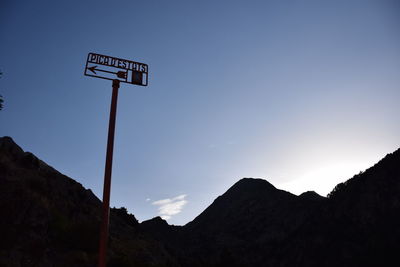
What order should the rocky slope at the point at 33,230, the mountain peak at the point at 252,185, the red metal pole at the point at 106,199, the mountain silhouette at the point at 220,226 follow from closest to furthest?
the red metal pole at the point at 106,199 < the rocky slope at the point at 33,230 < the mountain silhouette at the point at 220,226 < the mountain peak at the point at 252,185

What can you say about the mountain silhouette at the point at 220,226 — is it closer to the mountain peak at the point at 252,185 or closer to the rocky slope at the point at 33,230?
A: the rocky slope at the point at 33,230

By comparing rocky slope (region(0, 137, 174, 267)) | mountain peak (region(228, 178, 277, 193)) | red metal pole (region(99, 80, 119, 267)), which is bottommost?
red metal pole (region(99, 80, 119, 267))

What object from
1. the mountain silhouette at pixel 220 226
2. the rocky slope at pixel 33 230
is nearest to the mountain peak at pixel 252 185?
the mountain silhouette at pixel 220 226

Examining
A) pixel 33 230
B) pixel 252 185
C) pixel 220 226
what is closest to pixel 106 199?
pixel 33 230

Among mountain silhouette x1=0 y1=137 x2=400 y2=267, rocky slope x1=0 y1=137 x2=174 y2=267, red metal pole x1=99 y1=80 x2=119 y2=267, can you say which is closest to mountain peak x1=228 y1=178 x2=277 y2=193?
mountain silhouette x1=0 y1=137 x2=400 y2=267

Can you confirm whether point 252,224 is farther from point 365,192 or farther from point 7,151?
point 7,151

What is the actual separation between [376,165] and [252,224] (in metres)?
45.7

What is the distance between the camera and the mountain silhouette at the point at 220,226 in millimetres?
21312

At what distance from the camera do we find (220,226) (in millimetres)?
113438

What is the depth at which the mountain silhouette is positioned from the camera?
21.3 meters

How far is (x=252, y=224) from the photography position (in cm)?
10594

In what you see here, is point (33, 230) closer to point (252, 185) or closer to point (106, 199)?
point (106, 199)

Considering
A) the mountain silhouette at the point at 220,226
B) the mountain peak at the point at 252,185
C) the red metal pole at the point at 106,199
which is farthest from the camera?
the mountain peak at the point at 252,185

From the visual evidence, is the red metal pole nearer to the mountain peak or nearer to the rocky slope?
the rocky slope
